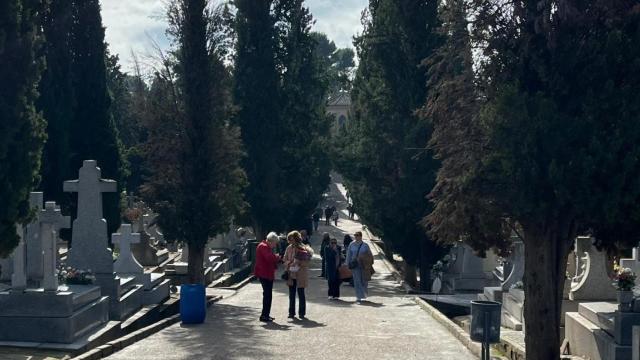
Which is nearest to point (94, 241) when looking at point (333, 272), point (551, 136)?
point (333, 272)

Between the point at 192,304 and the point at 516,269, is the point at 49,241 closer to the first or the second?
the point at 192,304

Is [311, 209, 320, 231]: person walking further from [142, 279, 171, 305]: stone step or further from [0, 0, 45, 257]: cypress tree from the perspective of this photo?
[0, 0, 45, 257]: cypress tree

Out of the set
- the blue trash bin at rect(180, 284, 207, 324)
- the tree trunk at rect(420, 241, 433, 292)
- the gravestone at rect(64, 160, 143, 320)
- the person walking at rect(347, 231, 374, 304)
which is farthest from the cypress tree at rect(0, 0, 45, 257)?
the tree trunk at rect(420, 241, 433, 292)

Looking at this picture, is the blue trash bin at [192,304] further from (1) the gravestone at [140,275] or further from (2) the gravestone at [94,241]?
(1) the gravestone at [140,275]

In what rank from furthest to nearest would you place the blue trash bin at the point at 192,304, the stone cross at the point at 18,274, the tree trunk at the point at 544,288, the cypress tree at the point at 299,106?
1. the cypress tree at the point at 299,106
2. the blue trash bin at the point at 192,304
3. the stone cross at the point at 18,274
4. the tree trunk at the point at 544,288

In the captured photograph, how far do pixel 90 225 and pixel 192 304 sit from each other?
261cm

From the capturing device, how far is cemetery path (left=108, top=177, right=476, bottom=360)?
12391 millimetres

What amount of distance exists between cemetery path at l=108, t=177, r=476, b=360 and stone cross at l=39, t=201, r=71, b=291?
5.16ft

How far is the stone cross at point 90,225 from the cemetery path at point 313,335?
2.24 metres

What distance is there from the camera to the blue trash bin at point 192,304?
15.2 meters

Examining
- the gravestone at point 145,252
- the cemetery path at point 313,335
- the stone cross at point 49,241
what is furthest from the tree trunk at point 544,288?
the gravestone at point 145,252

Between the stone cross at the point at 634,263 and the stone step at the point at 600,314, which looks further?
the stone cross at the point at 634,263

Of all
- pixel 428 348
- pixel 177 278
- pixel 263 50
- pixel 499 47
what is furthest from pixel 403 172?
pixel 499 47

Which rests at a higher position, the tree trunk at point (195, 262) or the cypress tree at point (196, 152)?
the cypress tree at point (196, 152)
